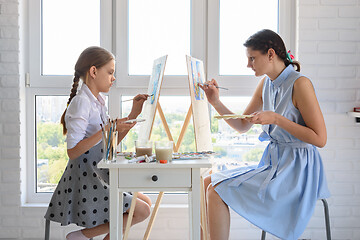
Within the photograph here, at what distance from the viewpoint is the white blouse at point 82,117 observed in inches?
78.4

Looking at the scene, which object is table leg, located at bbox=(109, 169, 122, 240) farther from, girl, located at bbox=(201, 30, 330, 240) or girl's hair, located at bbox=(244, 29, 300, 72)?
girl's hair, located at bbox=(244, 29, 300, 72)

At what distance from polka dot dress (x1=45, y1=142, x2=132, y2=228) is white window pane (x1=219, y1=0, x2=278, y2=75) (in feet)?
4.00

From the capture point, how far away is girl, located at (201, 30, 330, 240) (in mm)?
1897

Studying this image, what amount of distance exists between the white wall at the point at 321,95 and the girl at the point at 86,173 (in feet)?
2.44

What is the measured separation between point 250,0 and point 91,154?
1.57m

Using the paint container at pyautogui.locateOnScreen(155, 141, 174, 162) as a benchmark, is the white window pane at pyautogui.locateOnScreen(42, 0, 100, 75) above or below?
above

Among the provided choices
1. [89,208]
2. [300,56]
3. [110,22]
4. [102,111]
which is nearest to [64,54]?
[110,22]

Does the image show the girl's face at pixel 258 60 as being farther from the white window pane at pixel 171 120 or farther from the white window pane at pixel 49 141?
the white window pane at pixel 49 141

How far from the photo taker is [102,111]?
222 centimetres

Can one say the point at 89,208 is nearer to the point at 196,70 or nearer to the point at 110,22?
the point at 196,70

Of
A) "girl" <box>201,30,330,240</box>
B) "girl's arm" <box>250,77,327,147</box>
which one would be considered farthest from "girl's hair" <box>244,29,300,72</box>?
"girl's arm" <box>250,77,327,147</box>

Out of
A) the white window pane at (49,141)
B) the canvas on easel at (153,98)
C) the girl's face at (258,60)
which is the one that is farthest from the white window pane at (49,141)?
the girl's face at (258,60)

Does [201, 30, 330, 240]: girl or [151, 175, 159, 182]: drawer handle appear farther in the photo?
[201, 30, 330, 240]: girl

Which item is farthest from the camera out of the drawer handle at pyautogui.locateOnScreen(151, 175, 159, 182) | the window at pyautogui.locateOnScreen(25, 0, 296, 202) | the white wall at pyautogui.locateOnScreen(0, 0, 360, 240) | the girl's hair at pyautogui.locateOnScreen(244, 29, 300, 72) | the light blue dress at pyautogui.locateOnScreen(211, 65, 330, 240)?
the window at pyautogui.locateOnScreen(25, 0, 296, 202)
